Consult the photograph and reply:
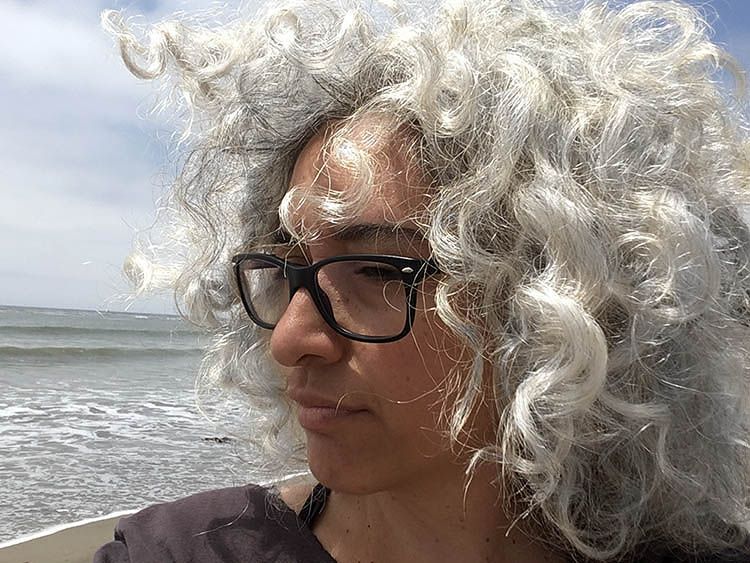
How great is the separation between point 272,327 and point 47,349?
49.1 ft

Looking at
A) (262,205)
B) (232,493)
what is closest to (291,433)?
(232,493)

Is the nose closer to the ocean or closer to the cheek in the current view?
the cheek

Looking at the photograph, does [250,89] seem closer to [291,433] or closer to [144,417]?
[291,433]

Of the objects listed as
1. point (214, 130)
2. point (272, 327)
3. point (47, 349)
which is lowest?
point (47, 349)

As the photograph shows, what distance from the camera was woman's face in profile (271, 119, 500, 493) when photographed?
129 centimetres

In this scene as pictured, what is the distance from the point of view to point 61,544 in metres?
4.06

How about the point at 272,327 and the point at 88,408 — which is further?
the point at 88,408

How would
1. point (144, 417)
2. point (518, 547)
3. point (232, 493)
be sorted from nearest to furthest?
point (518, 547), point (232, 493), point (144, 417)

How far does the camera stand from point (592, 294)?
1229 millimetres

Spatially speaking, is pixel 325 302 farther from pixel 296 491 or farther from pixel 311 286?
pixel 296 491

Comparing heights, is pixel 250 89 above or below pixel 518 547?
above

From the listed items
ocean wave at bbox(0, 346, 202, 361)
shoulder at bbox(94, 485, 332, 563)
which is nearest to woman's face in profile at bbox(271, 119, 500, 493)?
shoulder at bbox(94, 485, 332, 563)

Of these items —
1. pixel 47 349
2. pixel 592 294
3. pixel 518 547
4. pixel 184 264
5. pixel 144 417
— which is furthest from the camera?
pixel 47 349

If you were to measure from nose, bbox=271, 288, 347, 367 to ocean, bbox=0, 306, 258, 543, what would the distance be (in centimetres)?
61
